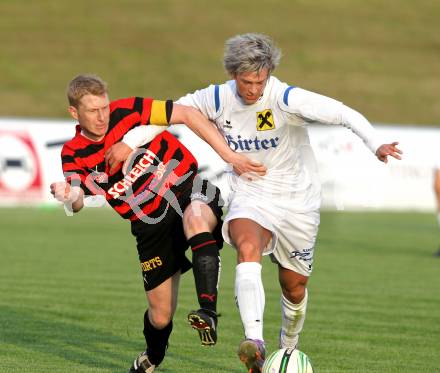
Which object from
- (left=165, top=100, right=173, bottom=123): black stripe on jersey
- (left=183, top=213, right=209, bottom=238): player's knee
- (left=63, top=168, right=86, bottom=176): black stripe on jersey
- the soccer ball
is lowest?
the soccer ball

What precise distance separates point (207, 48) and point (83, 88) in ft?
101

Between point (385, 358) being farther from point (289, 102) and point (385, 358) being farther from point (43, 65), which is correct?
point (43, 65)

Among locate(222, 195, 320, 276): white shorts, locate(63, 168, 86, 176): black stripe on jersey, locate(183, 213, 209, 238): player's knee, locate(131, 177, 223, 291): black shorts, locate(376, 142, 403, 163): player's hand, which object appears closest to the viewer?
locate(376, 142, 403, 163): player's hand

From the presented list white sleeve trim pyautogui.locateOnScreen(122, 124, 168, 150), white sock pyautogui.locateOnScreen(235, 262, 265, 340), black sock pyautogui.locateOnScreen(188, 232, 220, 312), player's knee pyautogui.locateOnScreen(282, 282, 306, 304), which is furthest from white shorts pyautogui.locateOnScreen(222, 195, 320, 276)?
white sleeve trim pyautogui.locateOnScreen(122, 124, 168, 150)

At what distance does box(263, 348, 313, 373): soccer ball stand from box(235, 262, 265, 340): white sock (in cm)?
17

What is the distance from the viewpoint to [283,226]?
23.6ft

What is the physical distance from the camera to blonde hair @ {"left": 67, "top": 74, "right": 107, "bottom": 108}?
659 centimetres

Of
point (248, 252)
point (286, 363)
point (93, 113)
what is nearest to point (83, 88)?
point (93, 113)

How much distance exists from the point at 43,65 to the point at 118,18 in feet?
16.5

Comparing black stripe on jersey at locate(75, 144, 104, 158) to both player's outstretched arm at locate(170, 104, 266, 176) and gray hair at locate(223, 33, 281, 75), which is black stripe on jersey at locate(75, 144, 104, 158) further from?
gray hair at locate(223, 33, 281, 75)

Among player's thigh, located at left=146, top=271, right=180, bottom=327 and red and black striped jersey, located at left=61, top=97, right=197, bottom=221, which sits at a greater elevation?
red and black striped jersey, located at left=61, top=97, right=197, bottom=221

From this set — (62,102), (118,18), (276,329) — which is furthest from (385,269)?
(118,18)

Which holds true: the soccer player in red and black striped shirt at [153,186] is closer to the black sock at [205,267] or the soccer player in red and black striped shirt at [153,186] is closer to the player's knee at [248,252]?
the black sock at [205,267]

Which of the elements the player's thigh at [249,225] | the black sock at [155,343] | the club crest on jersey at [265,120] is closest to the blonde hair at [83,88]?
the club crest on jersey at [265,120]
